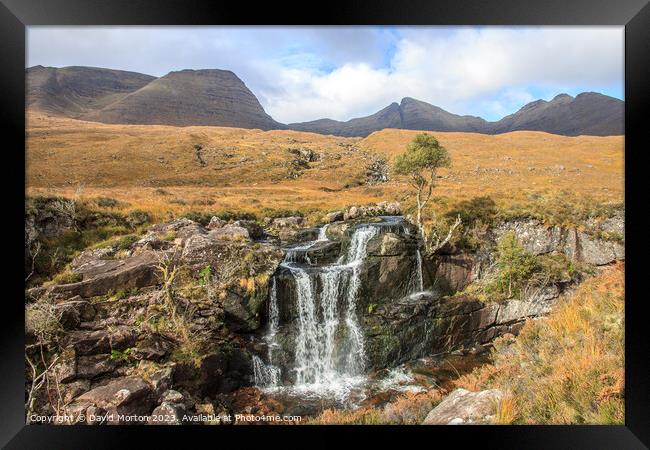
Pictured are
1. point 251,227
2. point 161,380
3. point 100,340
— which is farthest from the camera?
point 251,227

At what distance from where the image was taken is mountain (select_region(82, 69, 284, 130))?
5.95 m

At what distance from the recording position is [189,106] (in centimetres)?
737

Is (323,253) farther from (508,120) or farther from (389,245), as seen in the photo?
(508,120)

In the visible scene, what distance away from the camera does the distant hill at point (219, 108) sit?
178 inches

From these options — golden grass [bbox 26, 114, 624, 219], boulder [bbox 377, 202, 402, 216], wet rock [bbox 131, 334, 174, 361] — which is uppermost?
golden grass [bbox 26, 114, 624, 219]

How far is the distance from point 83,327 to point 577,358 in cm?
724

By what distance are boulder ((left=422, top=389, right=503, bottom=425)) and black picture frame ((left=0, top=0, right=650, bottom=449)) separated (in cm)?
10

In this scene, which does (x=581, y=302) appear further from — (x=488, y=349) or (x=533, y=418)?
(x=533, y=418)

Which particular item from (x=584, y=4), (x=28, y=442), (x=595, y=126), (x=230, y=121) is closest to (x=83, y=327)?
(x=28, y=442)

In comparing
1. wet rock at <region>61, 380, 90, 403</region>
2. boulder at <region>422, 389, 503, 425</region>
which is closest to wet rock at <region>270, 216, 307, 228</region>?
wet rock at <region>61, 380, 90, 403</region>

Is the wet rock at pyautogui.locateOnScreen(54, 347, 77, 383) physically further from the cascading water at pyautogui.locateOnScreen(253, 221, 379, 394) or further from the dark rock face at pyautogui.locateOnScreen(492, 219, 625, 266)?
the dark rock face at pyautogui.locateOnScreen(492, 219, 625, 266)

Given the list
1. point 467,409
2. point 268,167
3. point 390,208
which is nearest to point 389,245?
point 390,208

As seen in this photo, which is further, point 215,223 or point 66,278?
point 215,223

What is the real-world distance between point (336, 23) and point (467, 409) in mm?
5169
